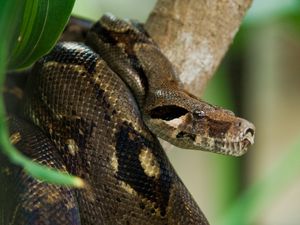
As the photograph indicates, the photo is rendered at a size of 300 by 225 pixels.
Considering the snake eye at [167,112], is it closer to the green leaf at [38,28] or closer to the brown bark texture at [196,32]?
the brown bark texture at [196,32]

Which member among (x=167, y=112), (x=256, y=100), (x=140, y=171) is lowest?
(x=256, y=100)

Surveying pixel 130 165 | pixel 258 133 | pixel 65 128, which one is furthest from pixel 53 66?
pixel 258 133

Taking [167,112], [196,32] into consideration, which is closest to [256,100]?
[196,32]

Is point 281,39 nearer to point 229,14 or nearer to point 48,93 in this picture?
point 229,14

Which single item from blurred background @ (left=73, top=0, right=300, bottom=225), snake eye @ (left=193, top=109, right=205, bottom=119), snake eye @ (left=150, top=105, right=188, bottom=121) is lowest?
blurred background @ (left=73, top=0, right=300, bottom=225)

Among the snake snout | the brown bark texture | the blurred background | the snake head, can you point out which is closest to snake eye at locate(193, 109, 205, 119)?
the snake head

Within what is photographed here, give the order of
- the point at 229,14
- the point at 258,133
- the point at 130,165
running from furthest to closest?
the point at 258,133
the point at 229,14
the point at 130,165

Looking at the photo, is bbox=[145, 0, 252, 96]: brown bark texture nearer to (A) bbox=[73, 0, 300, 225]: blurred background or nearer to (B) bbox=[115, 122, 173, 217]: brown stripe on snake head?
(B) bbox=[115, 122, 173, 217]: brown stripe on snake head

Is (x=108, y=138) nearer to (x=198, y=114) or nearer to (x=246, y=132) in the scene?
(x=198, y=114)
